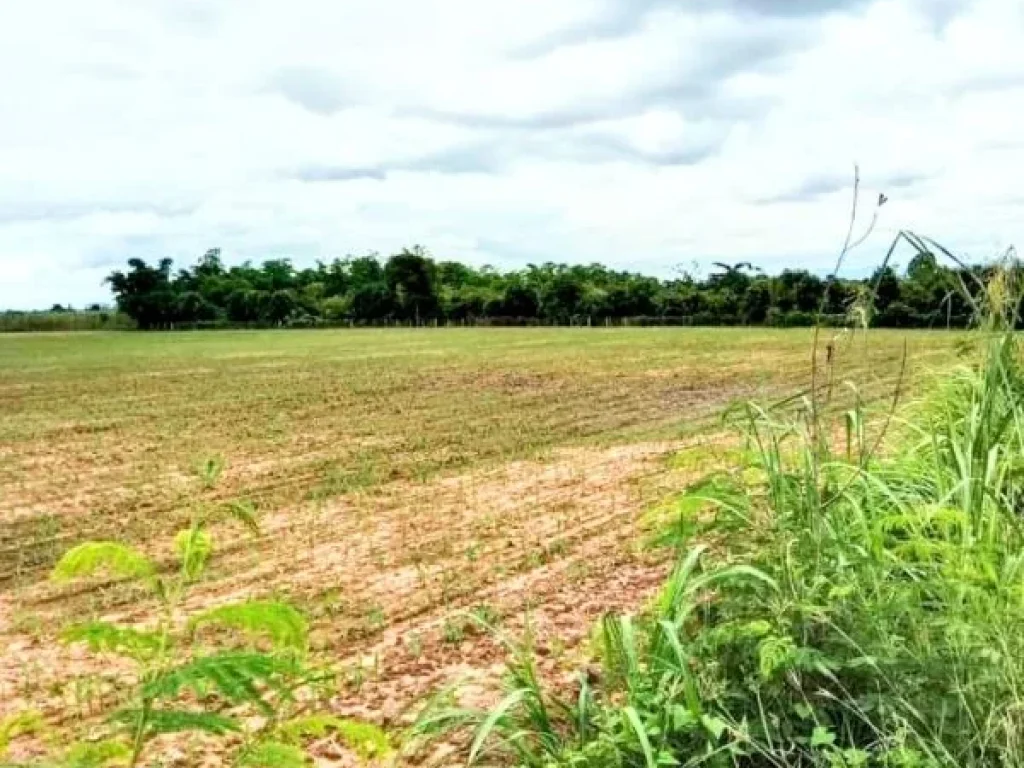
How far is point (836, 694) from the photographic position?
305 centimetres

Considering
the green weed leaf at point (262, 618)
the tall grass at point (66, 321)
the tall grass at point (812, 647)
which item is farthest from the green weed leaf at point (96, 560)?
the tall grass at point (66, 321)

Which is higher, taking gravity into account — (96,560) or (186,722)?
(96,560)

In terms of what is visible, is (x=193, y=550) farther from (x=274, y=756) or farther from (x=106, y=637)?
(x=274, y=756)

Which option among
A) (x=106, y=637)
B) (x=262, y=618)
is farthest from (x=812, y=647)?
(x=106, y=637)

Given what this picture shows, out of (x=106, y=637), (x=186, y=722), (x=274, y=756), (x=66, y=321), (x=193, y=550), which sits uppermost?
(x=193, y=550)

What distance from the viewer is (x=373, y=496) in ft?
30.3

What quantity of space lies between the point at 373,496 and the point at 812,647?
21.2 feet

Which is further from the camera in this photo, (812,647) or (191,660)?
(812,647)

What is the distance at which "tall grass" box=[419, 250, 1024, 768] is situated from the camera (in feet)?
9.36

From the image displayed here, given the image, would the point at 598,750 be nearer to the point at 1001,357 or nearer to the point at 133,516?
the point at 1001,357

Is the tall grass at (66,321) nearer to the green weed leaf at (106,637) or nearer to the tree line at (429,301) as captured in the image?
the tree line at (429,301)

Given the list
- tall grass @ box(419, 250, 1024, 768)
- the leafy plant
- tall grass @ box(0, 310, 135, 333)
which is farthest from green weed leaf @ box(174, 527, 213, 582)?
tall grass @ box(0, 310, 135, 333)

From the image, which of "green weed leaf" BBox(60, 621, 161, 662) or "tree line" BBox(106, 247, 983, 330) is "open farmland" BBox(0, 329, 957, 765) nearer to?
"green weed leaf" BBox(60, 621, 161, 662)

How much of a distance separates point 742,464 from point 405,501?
16.2ft
